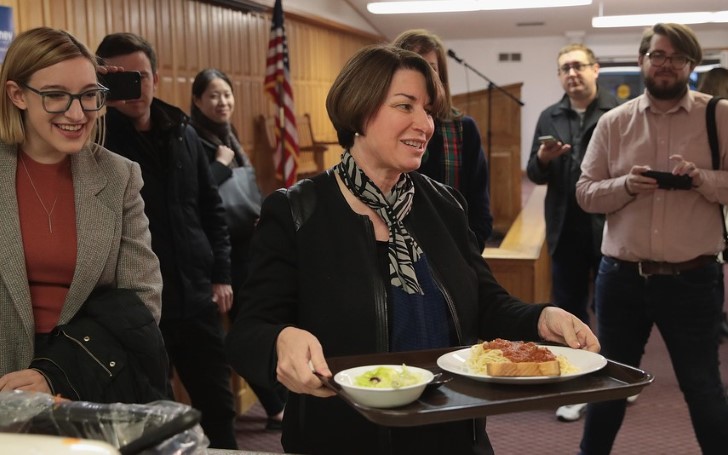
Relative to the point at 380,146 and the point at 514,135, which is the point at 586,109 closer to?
the point at 380,146

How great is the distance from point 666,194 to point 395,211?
5.02ft

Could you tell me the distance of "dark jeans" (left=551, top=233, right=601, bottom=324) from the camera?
421 cm

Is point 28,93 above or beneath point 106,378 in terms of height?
above

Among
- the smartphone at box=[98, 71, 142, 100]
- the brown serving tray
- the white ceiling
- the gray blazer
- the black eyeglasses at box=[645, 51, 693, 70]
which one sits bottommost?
the brown serving tray

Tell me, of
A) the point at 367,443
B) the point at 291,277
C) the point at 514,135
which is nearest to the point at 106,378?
the point at 291,277

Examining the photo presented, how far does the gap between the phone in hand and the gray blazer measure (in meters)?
1.73

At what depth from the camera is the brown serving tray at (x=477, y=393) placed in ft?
4.11

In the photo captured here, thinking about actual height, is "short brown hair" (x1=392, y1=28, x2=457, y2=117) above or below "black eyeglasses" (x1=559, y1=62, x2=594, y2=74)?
below

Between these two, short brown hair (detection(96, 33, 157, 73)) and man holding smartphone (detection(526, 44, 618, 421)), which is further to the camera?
man holding smartphone (detection(526, 44, 618, 421))

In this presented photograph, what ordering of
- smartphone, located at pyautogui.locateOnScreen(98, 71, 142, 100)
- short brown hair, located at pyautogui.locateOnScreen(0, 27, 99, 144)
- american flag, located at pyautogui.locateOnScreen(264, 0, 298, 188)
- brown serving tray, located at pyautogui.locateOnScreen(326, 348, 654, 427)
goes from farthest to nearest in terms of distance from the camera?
american flag, located at pyautogui.locateOnScreen(264, 0, 298, 188) → smartphone, located at pyautogui.locateOnScreen(98, 71, 142, 100) → short brown hair, located at pyautogui.locateOnScreen(0, 27, 99, 144) → brown serving tray, located at pyautogui.locateOnScreen(326, 348, 654, 427)

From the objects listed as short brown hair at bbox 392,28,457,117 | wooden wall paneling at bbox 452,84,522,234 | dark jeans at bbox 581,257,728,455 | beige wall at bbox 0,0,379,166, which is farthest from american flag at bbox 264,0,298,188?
dark jeans at bbox 581,257,728,455

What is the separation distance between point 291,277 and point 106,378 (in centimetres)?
42

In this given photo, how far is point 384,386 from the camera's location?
4.24 feet

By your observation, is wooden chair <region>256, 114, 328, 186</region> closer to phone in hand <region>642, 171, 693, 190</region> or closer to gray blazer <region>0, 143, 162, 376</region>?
phone in hand <region>642, 171, 693, 190</region>
